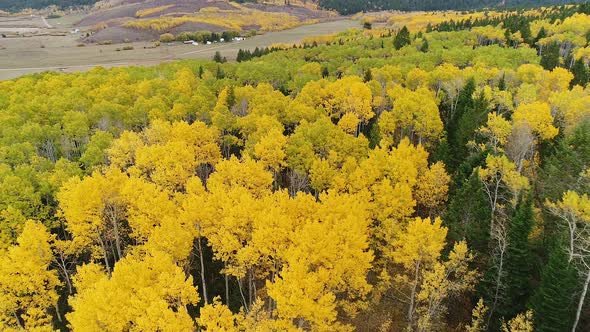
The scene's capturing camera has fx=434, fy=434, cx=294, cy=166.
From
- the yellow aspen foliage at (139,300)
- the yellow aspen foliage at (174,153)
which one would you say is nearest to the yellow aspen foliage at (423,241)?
the yellow aspen foliage at (139,300)

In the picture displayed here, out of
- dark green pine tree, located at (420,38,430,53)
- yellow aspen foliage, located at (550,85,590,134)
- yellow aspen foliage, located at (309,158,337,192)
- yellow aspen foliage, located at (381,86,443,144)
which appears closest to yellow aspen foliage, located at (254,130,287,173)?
yellow aspen foliage, located at (309,158,337,192)

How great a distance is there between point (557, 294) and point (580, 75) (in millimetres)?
80139

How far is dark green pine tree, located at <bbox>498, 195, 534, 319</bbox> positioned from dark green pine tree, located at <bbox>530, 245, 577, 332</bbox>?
4.32 m

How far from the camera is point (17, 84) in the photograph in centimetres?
11525

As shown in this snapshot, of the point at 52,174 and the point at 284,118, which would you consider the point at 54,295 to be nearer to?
the point at 52,174

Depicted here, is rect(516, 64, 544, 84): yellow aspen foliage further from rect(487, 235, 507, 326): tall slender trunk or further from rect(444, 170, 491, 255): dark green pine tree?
rect(487, 235, 507, 326): tall slender trunk

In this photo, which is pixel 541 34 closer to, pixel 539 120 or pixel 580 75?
pixel 580 75

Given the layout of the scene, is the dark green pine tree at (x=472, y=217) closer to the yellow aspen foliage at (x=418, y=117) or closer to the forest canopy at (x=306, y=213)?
the forest canopy at (x=306, y=213)

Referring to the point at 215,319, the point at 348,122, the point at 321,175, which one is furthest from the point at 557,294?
the point at 348,122

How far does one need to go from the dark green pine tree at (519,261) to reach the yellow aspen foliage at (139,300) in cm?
3241

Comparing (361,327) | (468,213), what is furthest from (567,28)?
(361,327)

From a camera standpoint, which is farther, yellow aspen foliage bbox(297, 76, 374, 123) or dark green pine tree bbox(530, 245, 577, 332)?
yellow aspen foliage bbox(297, 76, 374, 123)

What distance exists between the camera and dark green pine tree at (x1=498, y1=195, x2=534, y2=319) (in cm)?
4438

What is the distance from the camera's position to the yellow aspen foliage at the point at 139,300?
125 ft
